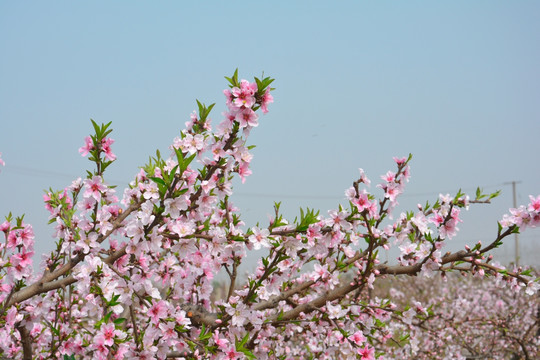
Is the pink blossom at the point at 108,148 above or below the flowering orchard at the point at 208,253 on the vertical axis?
above

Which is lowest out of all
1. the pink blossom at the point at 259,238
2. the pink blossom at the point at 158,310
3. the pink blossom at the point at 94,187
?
the pink blossom at the point at 158,310

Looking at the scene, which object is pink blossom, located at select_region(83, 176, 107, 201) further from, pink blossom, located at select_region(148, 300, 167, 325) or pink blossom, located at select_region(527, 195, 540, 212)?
pink blossom, located at select_region(527, 195, 540, 212)

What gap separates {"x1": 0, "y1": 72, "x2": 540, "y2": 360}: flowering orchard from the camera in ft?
10.1

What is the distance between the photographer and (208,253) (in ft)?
11.4

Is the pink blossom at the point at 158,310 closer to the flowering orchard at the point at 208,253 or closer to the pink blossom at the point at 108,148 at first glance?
the flowering orchard at the point at 208,253

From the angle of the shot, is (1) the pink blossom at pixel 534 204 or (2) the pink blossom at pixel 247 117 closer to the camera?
(2) the pink blossom at pixel 247 117

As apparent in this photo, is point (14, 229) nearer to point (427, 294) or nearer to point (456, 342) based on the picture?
point (456, 342)

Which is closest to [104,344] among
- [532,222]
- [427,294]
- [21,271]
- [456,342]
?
[21,271]

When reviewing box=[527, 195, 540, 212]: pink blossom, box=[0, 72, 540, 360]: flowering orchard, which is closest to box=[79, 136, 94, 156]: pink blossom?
box=[0, 72, 540, 360]: flowering orchard

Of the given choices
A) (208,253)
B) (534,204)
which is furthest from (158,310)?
(534,204)

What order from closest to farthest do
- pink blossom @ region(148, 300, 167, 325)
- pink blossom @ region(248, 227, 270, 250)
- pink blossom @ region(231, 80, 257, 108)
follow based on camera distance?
pink blossom @ region(231, 80, 257, 108)
pink blossom @ region(248, 227, 270, 250)
pink blossom @ region(148, 300, 167, 325)

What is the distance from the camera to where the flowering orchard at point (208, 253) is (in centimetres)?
308

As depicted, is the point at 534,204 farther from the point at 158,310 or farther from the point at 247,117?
the point at 158,310

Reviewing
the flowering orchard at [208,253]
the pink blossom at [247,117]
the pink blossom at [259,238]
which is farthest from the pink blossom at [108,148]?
the pink blossom at [259,238]
